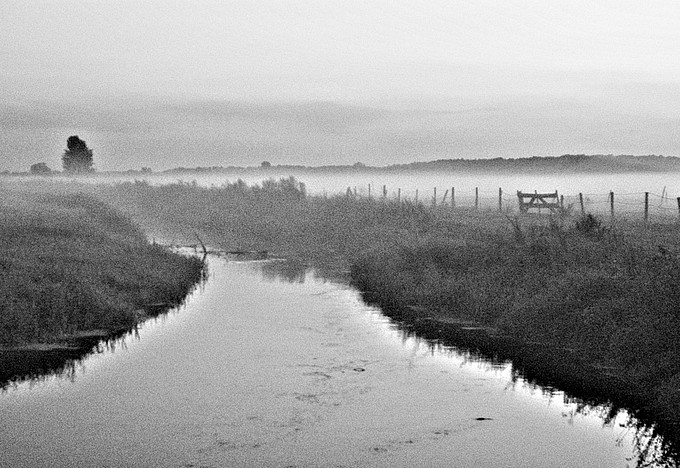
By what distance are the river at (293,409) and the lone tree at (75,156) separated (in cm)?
8846

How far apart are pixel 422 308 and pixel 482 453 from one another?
32.4 ft

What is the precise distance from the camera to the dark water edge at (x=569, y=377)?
10531 mm

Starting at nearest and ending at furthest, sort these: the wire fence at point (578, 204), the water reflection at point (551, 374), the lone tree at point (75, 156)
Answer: the water reflection at point (551, 374) → the wire fence at point (578, 204) → the lone tree at point (75, 156)

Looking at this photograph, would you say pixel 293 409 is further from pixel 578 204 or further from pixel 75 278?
pixel 578 204

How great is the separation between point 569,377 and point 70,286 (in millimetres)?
9636

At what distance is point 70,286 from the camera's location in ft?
59.3

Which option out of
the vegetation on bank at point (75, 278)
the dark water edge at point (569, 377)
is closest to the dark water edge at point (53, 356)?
the vegetation on bank at point (75, 278)

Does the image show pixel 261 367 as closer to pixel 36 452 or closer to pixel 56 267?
pixel 36 452

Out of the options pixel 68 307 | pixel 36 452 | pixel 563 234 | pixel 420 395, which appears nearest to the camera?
pixel 36 452

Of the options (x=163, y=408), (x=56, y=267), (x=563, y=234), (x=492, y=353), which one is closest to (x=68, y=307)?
Result: (x=56, y=267)

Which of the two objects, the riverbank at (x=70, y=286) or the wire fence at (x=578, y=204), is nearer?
the riverbank at (x=70, y=286)

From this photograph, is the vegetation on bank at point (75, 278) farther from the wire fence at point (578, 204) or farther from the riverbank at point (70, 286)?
the wire fence at point (578, 204)

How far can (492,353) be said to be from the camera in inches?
599

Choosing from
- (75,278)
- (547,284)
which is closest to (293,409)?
(547,284)
